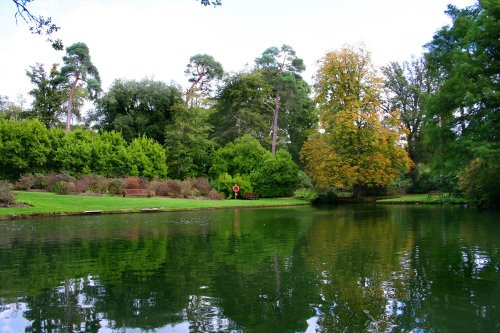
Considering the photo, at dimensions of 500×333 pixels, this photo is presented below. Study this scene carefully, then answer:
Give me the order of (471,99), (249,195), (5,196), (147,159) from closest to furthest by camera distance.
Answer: (471,99) → (5,196) → (249,195) → (147,159)

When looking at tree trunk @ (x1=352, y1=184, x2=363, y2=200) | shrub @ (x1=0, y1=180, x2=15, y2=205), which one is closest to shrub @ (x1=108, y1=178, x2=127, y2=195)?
shrub @ (x1=0, y1=180, x2=15, y2=205)

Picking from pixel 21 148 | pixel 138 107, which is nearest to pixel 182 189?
pixel 21 148

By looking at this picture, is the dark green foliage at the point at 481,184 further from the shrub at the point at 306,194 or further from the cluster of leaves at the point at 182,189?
the cluster of leaves at the point at 182,189

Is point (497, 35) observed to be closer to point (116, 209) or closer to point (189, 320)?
point (189, 320)

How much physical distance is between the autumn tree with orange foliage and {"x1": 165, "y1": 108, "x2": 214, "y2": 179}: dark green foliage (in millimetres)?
12293

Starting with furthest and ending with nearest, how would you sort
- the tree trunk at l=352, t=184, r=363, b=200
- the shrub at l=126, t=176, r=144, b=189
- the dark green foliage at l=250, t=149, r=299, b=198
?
1. the dark green foliage at l=250, t=149, r=299, b=198
2. the tree trunk at l=352, t=184, r=363, b=200
3. the shrub at l=126, t=176, r=144, b=189

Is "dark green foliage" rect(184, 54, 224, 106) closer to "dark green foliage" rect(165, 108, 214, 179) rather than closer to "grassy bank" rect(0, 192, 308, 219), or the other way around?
"dark green foliage" rect(165, 108, 214, 179)

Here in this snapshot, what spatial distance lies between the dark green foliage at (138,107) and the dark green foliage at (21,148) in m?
10.9

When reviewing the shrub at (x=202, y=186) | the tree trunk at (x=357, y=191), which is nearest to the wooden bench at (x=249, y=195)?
the shrub at (x=202, y=186)

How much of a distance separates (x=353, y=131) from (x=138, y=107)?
2560cm

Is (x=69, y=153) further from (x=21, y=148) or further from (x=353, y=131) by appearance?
(x=353, y=131)

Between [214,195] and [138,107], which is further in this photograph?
[138,107]

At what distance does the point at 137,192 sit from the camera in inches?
1374

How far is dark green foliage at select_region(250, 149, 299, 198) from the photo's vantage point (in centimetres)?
4444
